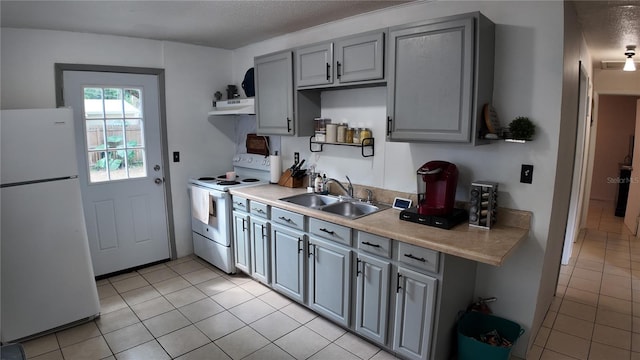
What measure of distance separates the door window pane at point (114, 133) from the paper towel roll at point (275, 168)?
4.33ft

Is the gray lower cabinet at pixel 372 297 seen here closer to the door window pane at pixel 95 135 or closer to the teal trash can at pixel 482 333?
the teal trash can at pixel 482 333

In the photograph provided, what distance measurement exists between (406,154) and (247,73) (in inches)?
78.6

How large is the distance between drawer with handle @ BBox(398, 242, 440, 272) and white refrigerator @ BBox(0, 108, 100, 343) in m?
2.32

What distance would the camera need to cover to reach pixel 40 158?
2455 mm

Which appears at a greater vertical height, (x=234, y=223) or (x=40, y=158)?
(x=40, y=158)

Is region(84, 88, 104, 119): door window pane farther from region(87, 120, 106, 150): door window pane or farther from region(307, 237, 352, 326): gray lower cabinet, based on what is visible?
region(307, 237, 352, 326): gray lower cabinet

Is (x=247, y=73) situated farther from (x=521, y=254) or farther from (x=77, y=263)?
(x=521, y=254)

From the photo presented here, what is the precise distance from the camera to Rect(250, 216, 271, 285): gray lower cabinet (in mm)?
3092

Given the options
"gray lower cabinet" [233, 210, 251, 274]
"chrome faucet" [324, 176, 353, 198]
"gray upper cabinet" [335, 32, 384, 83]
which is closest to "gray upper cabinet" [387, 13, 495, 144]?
"gray upper cabinet" [335, 32, 384, 83]

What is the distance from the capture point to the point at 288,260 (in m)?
2.91

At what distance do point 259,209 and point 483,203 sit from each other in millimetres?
1773

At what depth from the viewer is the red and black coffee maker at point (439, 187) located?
7.40ft

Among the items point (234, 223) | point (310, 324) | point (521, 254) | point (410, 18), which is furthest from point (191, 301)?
point (410, 18)

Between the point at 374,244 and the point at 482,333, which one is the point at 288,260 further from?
the point at 482,333
